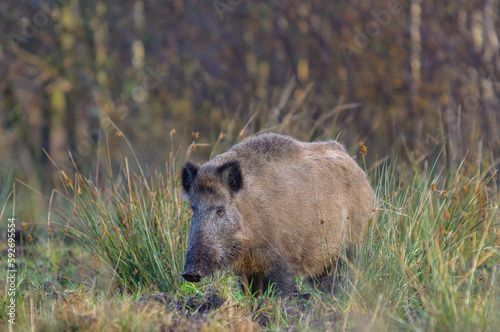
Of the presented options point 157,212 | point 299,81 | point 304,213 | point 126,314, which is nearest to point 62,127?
point 299,81

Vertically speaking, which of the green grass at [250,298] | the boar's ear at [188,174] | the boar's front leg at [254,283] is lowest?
the boar's front leg at [254,283]

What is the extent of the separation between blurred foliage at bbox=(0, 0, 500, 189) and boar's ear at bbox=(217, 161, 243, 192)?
544 cm

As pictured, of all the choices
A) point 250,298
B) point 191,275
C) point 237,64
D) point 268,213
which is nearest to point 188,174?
point 268,213

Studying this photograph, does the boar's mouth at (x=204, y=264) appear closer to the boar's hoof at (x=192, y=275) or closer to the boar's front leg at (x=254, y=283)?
the boar's hoof at (x=192, y=275)

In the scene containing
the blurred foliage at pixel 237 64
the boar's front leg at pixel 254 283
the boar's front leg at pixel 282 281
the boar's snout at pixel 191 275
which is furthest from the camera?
the blurred foliage at pixel 237 64

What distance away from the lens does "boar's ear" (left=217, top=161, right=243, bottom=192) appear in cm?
469

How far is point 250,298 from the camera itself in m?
4.57

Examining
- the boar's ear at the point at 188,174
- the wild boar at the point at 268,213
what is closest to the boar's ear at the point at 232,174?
the wild boar at the point at 268,213

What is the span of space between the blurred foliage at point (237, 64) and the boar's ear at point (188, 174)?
528 cm

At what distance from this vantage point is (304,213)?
195 inches

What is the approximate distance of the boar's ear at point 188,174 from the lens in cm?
490

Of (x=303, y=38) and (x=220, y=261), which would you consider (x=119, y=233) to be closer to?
(x=220, y=261)

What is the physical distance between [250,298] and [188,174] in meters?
1.07

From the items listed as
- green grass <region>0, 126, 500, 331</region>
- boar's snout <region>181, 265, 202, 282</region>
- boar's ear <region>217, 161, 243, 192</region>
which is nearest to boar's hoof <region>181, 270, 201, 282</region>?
boar's snout <region>181, 265, 202, 282</region>
